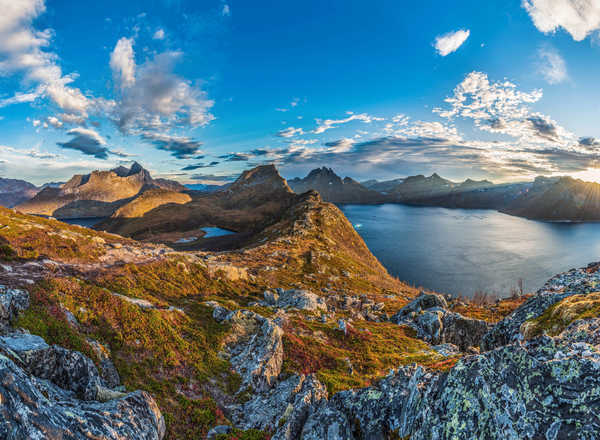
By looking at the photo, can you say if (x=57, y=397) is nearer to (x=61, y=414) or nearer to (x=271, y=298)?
(x=61, y=414)

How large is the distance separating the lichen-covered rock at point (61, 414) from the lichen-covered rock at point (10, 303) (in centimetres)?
644

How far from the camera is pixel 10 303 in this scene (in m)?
15.1

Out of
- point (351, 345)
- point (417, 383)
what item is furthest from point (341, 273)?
point (417, 383)

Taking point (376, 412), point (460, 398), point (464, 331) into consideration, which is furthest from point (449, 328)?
point (460, 398)

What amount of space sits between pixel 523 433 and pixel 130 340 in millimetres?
23222

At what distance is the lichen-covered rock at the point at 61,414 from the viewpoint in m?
7.23

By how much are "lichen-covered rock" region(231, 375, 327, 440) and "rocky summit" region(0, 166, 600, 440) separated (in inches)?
4.1

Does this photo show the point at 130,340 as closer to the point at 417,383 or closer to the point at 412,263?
the point at 417,383

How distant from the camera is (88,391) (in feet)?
40.4

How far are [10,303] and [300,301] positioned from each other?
37.3 meters

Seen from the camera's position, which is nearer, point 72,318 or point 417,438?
point 417,438

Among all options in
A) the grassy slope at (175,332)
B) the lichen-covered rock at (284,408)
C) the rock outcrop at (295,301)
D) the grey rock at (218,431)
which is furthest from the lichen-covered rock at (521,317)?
the rock outcrop at (295,301)

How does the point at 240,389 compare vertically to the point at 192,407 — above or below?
below

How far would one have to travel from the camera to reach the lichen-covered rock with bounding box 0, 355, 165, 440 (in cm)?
723
